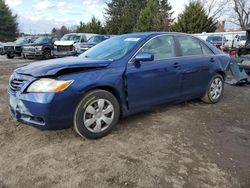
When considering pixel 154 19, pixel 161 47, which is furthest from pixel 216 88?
pixel 154 19

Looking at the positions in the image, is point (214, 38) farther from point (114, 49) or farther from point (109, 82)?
point (109, 82)

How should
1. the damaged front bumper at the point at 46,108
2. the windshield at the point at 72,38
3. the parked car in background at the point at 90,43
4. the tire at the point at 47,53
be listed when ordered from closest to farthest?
the damaged front bumper at the point at 46,108 → the parked car in background at the point at 90,43 → the tire at the point at 47,53 → the windshield at the point at 72,38

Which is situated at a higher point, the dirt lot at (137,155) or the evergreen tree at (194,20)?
the evergreen tree at (194,20)

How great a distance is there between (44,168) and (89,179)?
0.59 metres

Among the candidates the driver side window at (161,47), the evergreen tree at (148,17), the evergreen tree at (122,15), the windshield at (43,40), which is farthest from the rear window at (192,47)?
the evergreen tree at (122,15)

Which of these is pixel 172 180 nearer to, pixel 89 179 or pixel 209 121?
pixel 89 179

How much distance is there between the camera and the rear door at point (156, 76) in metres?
4.12

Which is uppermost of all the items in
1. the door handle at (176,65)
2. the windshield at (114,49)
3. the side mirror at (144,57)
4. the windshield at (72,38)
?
the windshield at (72,38)

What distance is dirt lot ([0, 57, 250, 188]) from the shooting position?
2.84m

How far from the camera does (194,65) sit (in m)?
5.09

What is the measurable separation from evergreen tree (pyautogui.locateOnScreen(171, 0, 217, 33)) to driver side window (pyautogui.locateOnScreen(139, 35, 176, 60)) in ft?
93.2

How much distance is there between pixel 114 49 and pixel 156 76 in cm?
84

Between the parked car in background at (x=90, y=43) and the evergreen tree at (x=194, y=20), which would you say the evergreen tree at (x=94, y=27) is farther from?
the parked car in background at (x=90, y=43)

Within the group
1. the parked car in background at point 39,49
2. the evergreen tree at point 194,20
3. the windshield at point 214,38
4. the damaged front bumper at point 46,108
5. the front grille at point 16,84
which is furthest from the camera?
the evergreen tree at point 194,20
